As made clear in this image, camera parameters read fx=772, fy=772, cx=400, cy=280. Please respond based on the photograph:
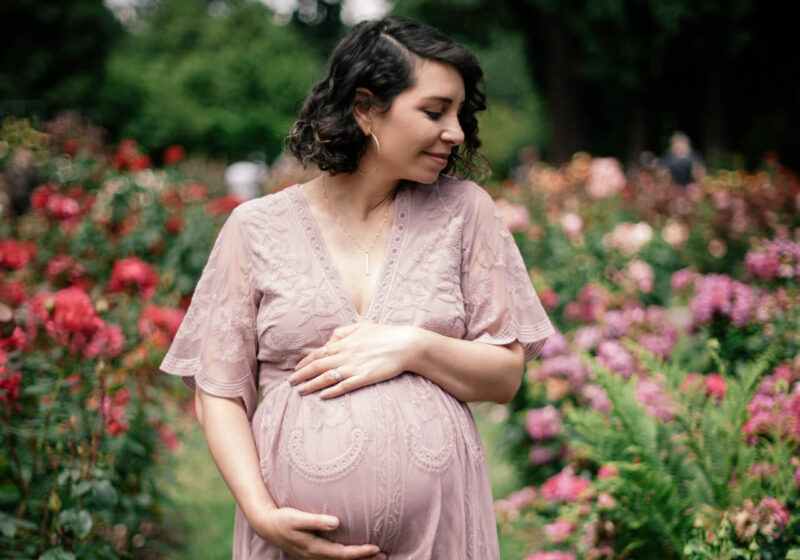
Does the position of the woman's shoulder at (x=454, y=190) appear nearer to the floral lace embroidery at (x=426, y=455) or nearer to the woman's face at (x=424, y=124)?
the woman's face at (x=424, y=124)

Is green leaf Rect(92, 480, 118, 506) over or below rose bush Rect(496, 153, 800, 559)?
below

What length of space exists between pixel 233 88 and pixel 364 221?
92.9ft

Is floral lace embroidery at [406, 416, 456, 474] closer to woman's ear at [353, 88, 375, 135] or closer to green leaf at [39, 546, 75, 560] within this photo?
woman's ear at [353, 88, 375, 135]

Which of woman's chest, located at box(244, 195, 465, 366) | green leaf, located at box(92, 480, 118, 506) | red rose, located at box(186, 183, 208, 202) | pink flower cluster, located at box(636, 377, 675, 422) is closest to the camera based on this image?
woman's chest, located at box(244, 195, 465, 366)

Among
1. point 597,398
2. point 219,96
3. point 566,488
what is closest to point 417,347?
point 566,488

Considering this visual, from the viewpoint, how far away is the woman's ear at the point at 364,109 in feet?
6.03

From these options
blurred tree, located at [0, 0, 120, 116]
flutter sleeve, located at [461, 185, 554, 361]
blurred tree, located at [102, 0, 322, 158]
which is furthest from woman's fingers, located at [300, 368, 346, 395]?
blurred tree, located at [0, 0, 120, 116]

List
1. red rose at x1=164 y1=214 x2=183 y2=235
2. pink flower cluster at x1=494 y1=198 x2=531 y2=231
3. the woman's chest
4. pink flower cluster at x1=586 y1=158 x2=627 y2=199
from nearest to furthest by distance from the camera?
the woman's chest < pink flower cluster at x1=494 y1=198 x2=531 y2=231 < red rose at x1=164 y1=214 x2=183 y2=235 < pink flower cluster at x1=586 y1=158 x2=627 y2=199

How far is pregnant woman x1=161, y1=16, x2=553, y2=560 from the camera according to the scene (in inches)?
65.6

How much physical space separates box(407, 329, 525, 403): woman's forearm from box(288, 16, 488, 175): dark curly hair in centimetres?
50

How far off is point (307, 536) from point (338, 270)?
1.94 feet

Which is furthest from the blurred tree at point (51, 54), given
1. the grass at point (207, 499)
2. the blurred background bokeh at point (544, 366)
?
the grass at point (207, 499)

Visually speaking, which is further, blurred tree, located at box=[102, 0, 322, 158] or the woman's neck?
blurred tree, located at box=[102, 0, 322, 158]

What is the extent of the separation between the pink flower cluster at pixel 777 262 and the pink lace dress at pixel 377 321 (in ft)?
6.77
